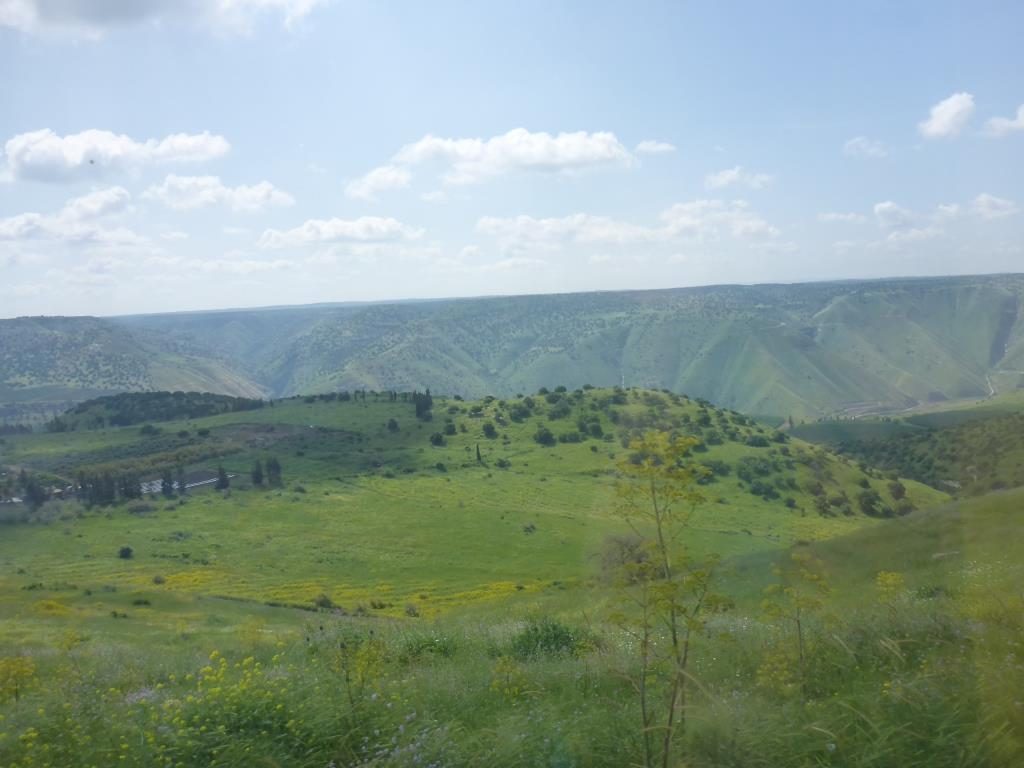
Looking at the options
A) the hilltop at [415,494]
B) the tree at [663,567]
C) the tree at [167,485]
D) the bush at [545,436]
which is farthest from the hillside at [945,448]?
the tree at [167,485]

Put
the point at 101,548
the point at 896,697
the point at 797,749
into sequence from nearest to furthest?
1. the point at 797,749
2. the point at 896,697
3. the point at 101,548

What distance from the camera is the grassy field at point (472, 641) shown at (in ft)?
19.5

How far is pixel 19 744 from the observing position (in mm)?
6238

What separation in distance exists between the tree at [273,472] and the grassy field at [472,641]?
1487 centimetres

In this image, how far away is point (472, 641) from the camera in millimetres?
12781

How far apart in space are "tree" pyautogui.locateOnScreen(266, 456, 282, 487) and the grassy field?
14.9 m

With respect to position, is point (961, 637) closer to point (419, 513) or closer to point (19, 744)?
point (19, 744)

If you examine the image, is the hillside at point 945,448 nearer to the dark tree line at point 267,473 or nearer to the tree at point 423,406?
the tree at point 423,406

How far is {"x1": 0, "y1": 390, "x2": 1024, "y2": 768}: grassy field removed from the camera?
5.93 meters

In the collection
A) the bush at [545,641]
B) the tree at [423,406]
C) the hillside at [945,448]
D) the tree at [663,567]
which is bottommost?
the hillside at [945,448]

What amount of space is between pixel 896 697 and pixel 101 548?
82846 mm

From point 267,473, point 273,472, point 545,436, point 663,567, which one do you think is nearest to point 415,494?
point 273,472

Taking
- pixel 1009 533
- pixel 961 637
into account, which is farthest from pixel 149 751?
pixel 1009 533

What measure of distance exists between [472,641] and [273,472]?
347ft
